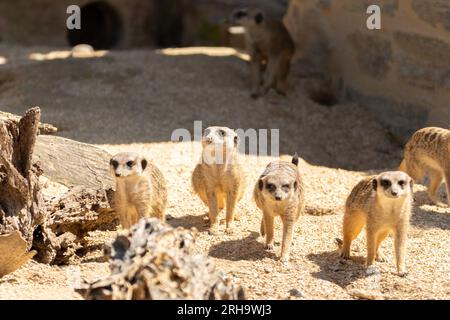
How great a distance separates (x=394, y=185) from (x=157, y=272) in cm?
162

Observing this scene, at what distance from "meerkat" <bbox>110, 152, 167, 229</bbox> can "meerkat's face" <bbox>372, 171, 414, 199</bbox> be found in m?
1.27

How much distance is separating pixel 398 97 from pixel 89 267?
4170mm

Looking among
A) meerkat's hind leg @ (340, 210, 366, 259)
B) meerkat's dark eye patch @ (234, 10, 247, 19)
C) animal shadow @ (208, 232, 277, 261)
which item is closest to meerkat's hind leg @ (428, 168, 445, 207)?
meerkat's hind leg @ (340, 210, 366, 259)

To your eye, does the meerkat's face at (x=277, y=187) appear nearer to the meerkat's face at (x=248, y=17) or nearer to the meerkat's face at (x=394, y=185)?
the meerkat's face at (x=394, y=185)

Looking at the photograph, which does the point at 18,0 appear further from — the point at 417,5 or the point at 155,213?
the point at 155,213

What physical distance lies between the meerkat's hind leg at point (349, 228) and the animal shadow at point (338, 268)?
59mm

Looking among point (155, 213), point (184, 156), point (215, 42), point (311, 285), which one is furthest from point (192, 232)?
point (215, 42)

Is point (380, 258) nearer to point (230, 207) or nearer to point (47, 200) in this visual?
point (230, 207)

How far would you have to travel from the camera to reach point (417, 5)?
287 inches

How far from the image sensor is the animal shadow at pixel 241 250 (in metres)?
4.86

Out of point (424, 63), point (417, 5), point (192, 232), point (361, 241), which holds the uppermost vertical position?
point (417, 5)

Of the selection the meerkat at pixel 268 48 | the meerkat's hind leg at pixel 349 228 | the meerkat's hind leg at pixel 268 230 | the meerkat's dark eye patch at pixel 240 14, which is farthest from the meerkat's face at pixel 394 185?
the meerkat's dark eye patch at pixel 240 14

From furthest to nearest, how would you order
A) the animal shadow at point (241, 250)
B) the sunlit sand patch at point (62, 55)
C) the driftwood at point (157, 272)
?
the sunlit sand patch at point (62, 55)
the animal shadow at point (241, 250)
the driftwood at point (157, 272)

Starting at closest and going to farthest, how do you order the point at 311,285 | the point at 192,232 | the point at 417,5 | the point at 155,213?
the point at 192,232 → the point at 311,285 → the point at 155,213 → the point at 417,5
